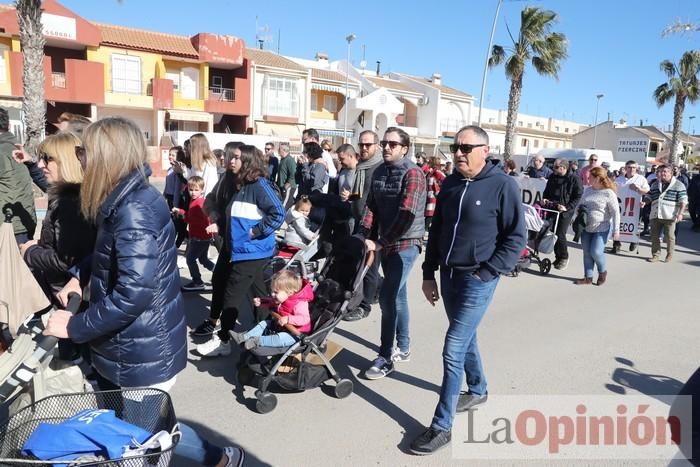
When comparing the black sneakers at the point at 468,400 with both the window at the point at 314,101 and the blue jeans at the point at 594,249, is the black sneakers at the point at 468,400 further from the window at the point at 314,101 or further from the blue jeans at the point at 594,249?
the window at the point at 314,101

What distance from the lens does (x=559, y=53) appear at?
22.3m

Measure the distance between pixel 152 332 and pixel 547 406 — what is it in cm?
294

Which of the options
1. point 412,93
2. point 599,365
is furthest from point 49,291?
point 412,93

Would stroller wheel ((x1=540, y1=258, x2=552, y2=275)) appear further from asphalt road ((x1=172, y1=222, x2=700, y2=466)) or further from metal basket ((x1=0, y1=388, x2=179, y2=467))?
metal basket ((x1=0, y1=388, x2=179, y2=467))

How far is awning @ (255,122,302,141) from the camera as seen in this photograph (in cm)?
3231

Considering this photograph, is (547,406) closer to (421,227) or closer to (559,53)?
(421,227)

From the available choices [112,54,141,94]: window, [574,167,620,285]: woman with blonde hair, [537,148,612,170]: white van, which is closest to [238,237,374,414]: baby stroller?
[574,167,620,285]: woman with blonde hair

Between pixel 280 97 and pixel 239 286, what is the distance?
101ft

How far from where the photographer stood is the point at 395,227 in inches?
158

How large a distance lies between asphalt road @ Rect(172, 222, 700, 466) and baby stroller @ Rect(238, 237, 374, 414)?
119 mm

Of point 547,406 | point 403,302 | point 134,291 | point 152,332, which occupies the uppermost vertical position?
point 134,291

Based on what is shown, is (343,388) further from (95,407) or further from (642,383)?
(642,383)

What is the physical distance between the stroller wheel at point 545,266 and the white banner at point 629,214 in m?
3.04

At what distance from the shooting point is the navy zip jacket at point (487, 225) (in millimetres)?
3141
